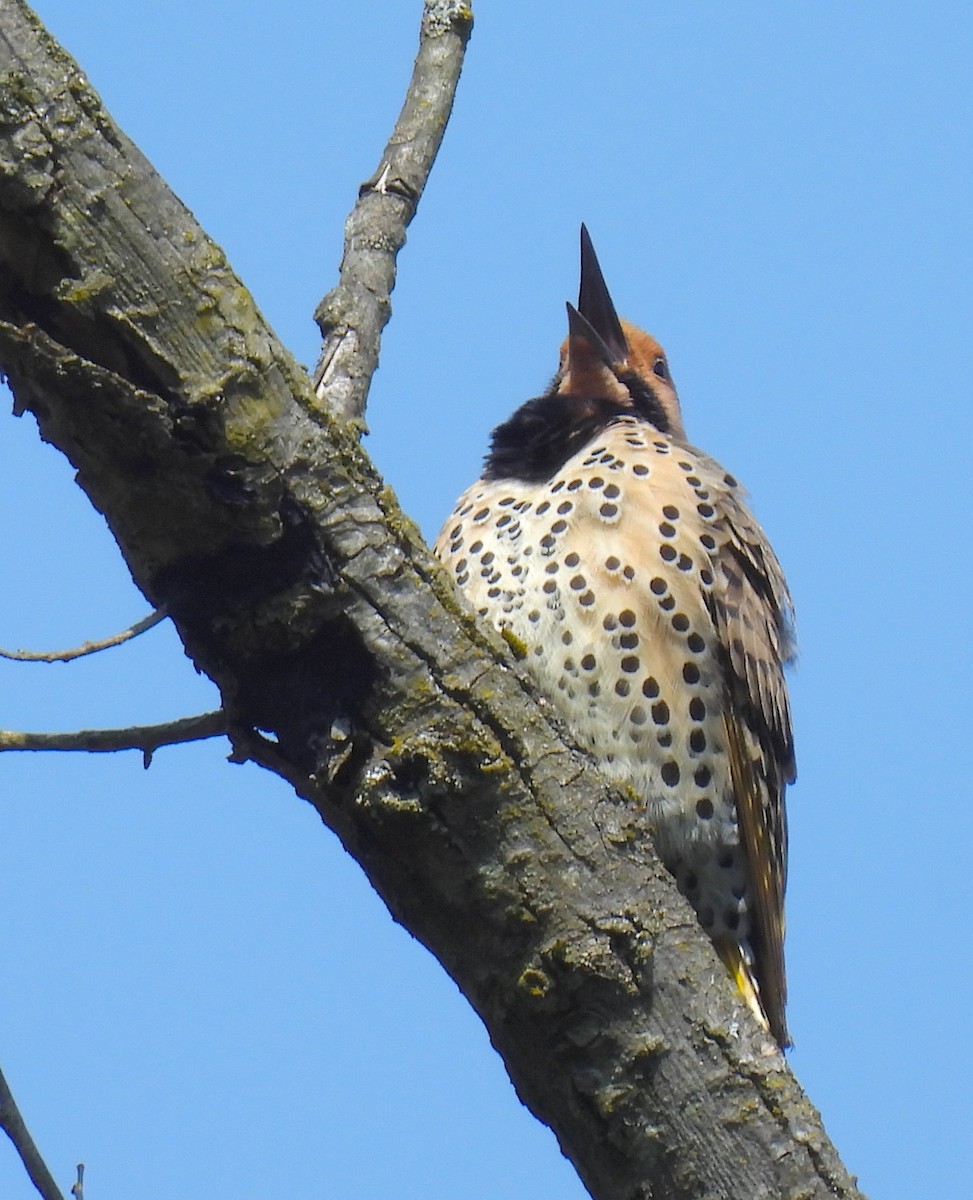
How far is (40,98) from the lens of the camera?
259 cm

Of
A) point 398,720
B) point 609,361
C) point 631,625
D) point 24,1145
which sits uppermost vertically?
point 609,361

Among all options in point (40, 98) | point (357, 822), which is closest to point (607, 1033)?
point (357, 822)

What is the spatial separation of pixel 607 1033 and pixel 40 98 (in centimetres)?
194

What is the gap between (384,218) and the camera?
182 inches

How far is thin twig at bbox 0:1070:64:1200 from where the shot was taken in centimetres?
254

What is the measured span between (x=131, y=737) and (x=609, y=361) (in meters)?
3.29

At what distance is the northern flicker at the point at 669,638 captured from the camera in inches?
170

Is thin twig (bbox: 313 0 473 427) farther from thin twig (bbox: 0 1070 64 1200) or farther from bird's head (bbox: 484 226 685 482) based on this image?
thin twig (bbox: 0 1070 64 1200)

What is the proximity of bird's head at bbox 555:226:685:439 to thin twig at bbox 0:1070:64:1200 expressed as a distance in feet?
12.5

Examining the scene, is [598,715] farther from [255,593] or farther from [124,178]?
[124,178]

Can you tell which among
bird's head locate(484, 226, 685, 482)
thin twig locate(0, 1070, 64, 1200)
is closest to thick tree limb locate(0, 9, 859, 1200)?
thin twig locate(0, 1070, 64, 1200)

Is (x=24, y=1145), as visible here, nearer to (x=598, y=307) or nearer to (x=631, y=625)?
(x=631, y=625)

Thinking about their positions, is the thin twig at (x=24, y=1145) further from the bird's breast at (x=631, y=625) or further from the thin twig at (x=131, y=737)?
the bird's breast at (x=631, y=625)

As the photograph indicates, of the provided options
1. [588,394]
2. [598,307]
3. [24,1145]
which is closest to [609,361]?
[588,394]
